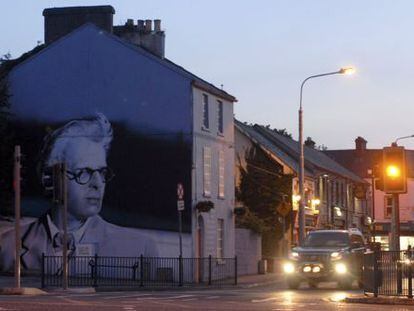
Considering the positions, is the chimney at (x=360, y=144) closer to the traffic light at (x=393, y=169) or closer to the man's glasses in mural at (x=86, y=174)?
the man's glasses in mural at (x=86, y=174)

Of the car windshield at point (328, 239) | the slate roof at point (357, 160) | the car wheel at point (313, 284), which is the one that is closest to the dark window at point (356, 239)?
the car windshield at point (328, 239)

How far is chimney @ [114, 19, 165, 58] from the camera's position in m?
51.3

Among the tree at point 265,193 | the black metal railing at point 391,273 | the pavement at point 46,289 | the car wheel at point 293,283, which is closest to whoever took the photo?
the black metal railing at point 391,273

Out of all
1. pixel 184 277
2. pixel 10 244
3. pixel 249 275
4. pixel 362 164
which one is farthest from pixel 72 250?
pixel 362 164

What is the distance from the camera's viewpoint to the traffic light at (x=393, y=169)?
24.0 m

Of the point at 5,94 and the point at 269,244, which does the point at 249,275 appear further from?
the point at 5,94

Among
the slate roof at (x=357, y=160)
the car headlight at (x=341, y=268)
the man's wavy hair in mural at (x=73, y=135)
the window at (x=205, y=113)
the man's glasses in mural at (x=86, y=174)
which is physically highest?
the slate roof at (x=357, y=160)

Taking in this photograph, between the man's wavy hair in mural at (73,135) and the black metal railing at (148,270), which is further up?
the man's wavy hair in mural at (73,135)

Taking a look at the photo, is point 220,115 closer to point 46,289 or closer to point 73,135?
point 73,135

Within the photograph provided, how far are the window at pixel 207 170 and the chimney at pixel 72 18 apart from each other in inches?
300

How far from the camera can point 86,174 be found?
145ft

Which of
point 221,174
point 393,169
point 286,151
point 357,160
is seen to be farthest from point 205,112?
point 357,160

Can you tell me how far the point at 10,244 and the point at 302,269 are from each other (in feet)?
53.1

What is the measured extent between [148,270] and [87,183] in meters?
5.48
